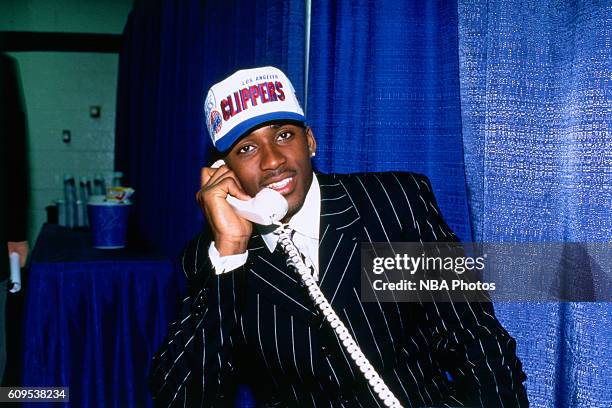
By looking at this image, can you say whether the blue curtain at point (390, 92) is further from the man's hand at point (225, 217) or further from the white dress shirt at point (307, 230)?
the man's hand at point (225, 217)

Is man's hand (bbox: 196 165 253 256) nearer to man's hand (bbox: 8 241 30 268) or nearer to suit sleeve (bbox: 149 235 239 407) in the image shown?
suit sleeve (bbox: 149 235 239 407)

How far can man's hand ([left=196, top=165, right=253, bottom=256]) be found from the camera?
3.76 ft

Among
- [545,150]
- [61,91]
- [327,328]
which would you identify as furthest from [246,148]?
[61,91]

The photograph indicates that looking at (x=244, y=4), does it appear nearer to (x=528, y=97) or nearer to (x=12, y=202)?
(x=12, y=202)

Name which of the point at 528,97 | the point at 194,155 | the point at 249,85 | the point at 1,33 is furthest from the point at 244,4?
the point at 1,33

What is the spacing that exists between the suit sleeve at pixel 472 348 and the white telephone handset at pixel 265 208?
307mm

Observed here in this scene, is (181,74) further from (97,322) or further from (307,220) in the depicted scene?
(307,220)

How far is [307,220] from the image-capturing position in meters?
1.23

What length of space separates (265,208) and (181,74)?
2030 mm

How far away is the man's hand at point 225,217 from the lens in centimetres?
114

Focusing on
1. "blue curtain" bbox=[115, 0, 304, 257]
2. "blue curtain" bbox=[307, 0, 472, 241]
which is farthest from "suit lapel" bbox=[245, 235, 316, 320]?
"blue curtain" bbox=[115, 0, 304, 257]

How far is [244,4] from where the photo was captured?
2053mm

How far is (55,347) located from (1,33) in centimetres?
451

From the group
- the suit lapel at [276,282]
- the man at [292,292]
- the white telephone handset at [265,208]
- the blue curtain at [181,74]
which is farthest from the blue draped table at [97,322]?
the white telephone handset at [265,208]
